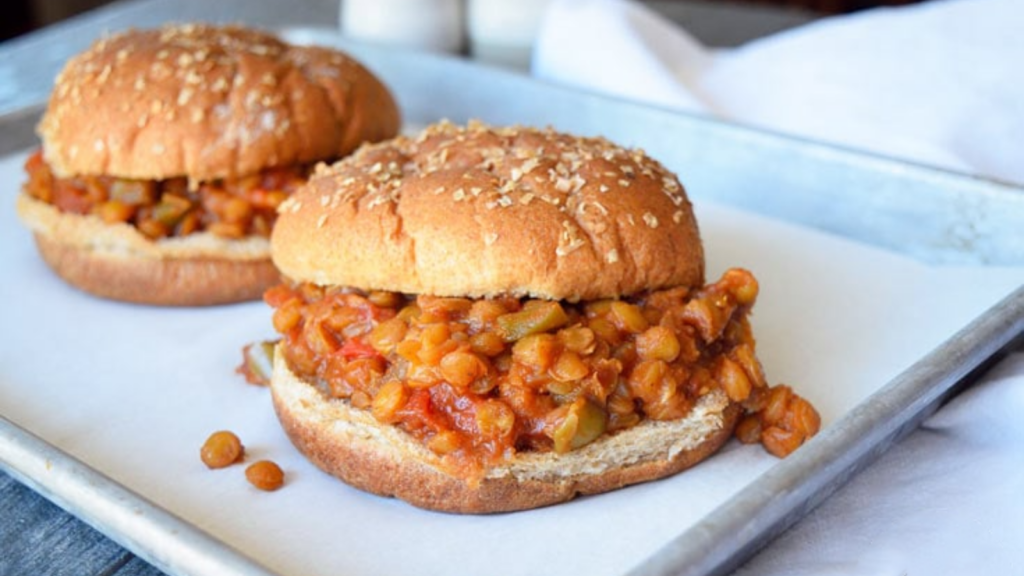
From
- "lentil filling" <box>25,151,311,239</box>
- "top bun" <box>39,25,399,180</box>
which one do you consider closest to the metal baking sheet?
"lentil filling" <box>25,151,311,239</box>

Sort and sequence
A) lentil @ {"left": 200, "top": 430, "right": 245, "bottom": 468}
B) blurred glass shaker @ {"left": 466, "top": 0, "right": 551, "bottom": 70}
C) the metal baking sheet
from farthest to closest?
blurred glass shaker @ {"left": 466, "top": 0, "right": 551, "bottom": 70} < lentil @ {"left": 200, "top": 430, "right": 245, "bottom": 468} < the metal baking sheet

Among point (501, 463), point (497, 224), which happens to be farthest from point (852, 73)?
point (501, 463)

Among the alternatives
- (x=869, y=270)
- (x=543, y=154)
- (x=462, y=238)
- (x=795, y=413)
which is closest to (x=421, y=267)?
(x=462, y=238)

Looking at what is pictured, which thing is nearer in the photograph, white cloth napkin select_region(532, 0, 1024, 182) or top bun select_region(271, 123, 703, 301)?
top bun select_region(271, 123, 703, 301)

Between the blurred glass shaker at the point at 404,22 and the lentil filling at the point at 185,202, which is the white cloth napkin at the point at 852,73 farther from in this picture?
the lentil filling at the point at 185,202

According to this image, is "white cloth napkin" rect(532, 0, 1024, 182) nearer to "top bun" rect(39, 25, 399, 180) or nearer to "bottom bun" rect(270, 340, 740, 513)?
"top bun" rect(39, 25, 399, 180)

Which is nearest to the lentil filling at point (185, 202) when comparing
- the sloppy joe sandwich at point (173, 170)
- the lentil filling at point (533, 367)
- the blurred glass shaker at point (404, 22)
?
the sloppy joe sandwich at point (173, 170)

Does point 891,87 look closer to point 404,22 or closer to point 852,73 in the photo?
point 852,73

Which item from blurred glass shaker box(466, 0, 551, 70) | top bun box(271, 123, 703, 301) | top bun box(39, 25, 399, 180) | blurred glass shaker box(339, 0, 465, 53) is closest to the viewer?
top bun box(271, 123, 703, 301)

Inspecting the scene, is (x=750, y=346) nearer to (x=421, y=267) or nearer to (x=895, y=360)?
(x=895, y=360)
